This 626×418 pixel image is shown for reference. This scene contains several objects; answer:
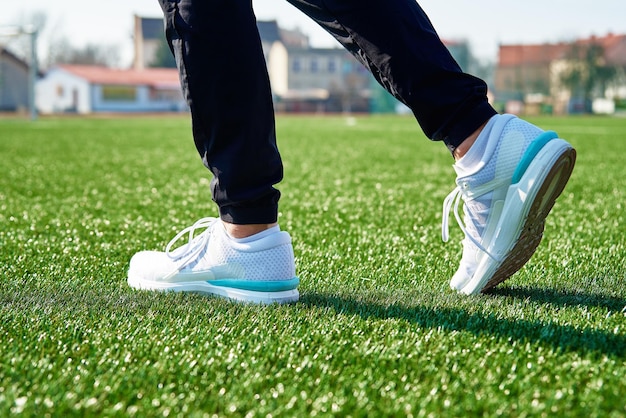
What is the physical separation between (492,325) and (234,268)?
1.58 feet

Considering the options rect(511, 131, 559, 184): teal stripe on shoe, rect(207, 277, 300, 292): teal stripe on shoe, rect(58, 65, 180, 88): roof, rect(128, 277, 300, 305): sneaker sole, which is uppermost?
rect(58, 65, 180, 88): roof

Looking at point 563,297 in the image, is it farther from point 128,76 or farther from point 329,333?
point 128,76

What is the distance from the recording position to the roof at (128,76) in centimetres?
4597

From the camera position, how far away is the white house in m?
45.2

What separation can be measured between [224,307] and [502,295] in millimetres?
540

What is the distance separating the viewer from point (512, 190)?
4.39 ft

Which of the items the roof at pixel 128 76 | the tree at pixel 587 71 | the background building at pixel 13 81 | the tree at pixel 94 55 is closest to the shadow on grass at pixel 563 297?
the background building at pixel 13 81

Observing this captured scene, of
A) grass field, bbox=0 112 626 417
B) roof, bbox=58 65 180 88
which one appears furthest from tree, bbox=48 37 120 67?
grass field, bbox=0 112 626 417

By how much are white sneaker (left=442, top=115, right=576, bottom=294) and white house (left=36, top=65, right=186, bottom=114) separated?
143 ft

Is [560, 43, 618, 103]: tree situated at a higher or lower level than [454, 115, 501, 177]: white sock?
higher

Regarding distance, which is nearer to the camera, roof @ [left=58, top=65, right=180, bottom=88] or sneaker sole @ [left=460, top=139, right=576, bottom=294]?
sneaker sole @ [left=460, top=139, right=576, bottom=294]

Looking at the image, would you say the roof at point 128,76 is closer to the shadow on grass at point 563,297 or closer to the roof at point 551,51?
the roof at point 551,51

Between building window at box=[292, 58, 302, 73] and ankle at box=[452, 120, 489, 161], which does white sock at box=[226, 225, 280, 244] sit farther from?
building window at box=[292, 58, 302, 73]

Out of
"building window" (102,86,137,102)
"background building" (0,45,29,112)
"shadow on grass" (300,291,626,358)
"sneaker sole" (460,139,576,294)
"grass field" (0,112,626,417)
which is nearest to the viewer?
"grass field" (0,112,626,417)
